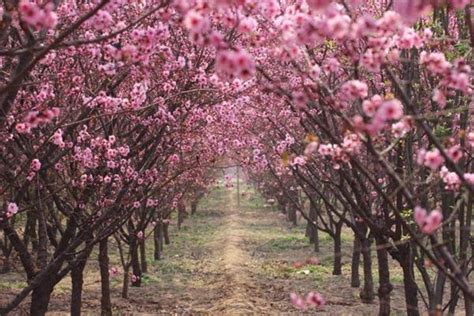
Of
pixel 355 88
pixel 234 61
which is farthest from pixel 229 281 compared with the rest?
pixel 234 61

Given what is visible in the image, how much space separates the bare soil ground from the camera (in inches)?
559

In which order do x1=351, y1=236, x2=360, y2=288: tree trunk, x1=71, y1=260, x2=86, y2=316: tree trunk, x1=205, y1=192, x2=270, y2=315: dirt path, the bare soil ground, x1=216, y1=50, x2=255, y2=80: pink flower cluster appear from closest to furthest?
x1=216, y1=50, x2=255, y2=80: pink flower cluster → x1=71, y1=260, x2=86, y2=316: tree trunk → x1=205, y1=192, x2=270, y2=315: dirt path → the bare soil ground → x1=351, y1=236, x2=360, y2=288: tree trunk

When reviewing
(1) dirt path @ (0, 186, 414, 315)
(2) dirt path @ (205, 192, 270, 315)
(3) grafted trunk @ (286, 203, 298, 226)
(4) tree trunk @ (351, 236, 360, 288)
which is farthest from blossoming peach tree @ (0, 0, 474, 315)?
(3) grafted trunk @ (286, 203, 298, 226)

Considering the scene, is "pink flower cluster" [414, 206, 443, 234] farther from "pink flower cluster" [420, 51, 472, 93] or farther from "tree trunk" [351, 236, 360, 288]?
"tree trunk" [351, 236, 360, 288]

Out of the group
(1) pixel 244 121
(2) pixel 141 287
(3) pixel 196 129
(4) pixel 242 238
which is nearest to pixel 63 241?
(3) pixel 196 129

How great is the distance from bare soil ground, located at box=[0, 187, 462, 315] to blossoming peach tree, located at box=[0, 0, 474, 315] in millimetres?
2411

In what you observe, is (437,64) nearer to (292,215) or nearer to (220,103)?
(220,103)

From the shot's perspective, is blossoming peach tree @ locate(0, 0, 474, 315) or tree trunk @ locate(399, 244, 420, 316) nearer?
blossoming peach tree @ locate(0, 0, 474, 315)

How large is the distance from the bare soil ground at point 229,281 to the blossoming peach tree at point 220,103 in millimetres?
2411

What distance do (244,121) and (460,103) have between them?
7.68m

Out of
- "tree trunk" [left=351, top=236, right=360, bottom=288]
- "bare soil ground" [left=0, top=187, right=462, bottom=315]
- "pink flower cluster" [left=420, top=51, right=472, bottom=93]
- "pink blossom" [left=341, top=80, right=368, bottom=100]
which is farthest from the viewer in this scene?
"tree trunk" [left=351, top=236, right=360, bottom=288]

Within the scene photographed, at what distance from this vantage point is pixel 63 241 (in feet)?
27.7

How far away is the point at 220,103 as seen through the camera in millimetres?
9820

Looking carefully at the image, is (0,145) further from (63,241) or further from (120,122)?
(120,122)
